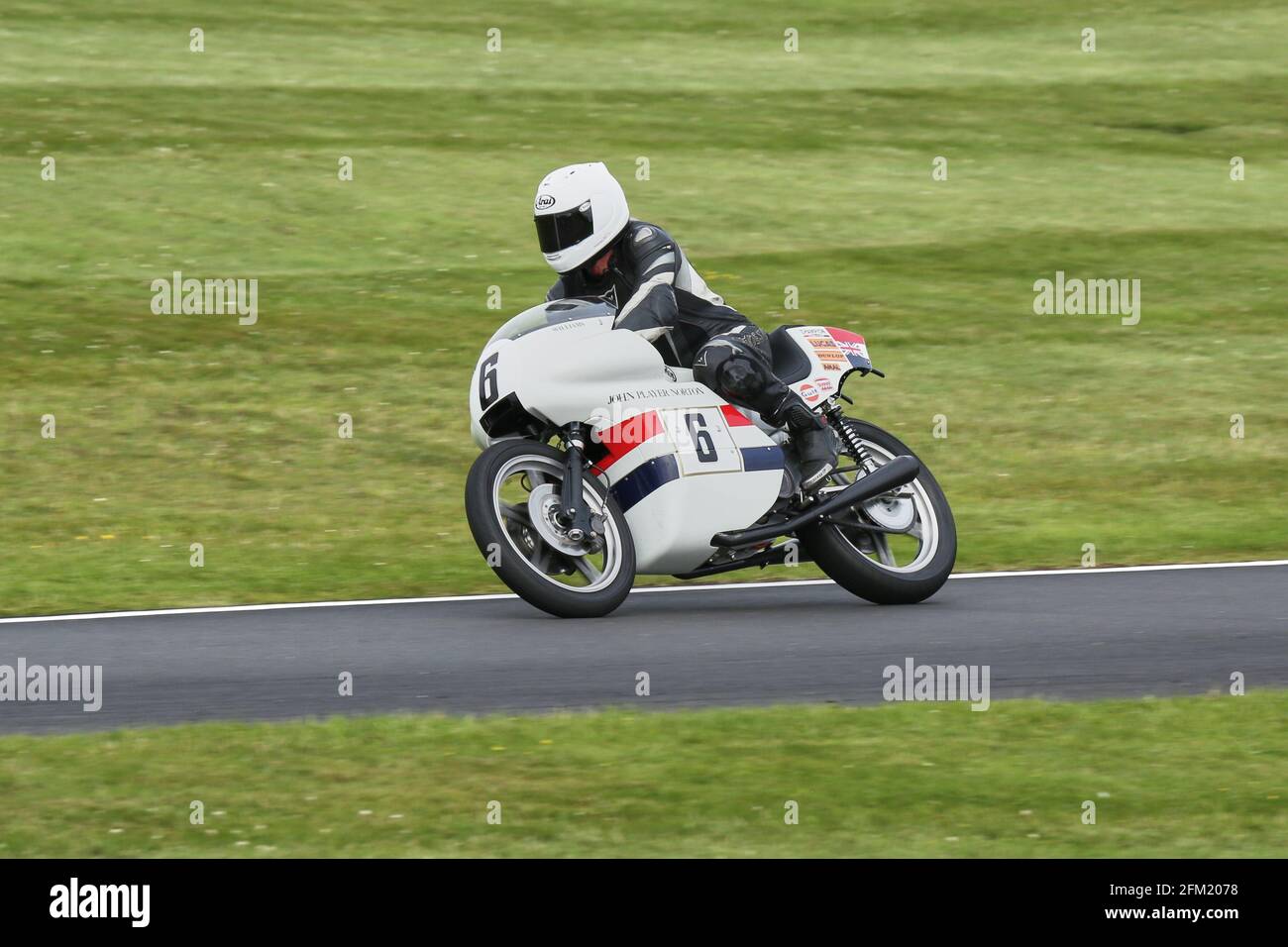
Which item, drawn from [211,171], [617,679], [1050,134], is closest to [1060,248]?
[1050,134]

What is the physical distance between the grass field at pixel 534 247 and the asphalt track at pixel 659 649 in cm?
77

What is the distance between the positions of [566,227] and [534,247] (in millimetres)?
12199

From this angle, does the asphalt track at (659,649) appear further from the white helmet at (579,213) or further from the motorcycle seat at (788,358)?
the white helmet at (579,213)

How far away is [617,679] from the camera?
8633mm

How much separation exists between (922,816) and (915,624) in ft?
11.0

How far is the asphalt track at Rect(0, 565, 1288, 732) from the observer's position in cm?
834

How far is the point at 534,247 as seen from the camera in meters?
22.4

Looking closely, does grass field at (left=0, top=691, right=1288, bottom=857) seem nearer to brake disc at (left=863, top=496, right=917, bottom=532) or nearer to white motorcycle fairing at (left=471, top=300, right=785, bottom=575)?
white motorcycle fairing at (left=471, top=300, right=785, bottom=575)

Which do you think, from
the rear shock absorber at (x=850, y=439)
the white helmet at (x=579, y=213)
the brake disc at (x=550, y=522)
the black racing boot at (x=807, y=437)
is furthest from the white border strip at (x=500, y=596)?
the white helmet at (x=579, y=213)

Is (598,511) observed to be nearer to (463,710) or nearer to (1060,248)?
(463,710)

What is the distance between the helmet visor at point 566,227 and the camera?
10.2m

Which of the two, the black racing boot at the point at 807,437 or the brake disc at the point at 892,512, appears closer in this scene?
the black racing boot at the point at 807,437

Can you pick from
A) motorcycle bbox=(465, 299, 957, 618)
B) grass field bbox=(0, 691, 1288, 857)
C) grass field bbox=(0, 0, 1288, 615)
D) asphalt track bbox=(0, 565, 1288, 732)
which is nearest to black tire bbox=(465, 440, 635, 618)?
motorcycle bbox=(465, 299, 957, 618)
